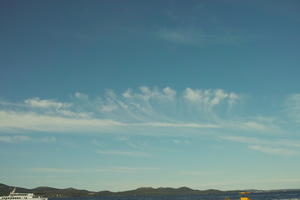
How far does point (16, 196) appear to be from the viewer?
490 feet
